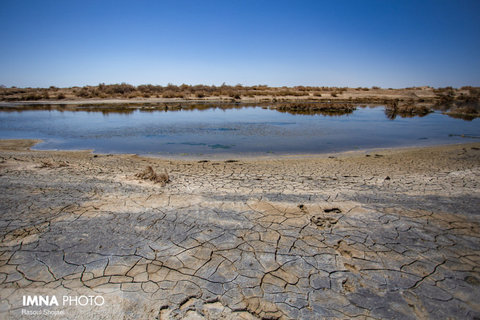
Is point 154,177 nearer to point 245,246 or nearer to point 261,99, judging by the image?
point 245,246

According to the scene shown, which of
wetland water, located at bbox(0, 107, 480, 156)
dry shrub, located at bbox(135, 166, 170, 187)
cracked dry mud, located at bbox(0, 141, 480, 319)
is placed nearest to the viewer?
cracked dry mud, located at bbox(0, 141, 480, 319)

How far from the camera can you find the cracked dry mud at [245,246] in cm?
250

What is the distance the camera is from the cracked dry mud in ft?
8.21

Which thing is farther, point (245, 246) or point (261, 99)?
point (261, 99)

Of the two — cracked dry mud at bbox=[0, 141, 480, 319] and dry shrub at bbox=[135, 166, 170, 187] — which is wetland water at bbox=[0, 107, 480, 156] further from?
cracked dry mud at bbox=[0, 141, 480, 319]

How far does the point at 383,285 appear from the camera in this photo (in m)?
2.72

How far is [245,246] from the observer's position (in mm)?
3391

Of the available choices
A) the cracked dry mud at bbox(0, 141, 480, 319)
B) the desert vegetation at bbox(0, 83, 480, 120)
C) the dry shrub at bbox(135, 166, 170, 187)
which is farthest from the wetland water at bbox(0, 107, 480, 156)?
the desert vegetation at bbox(0, 83, 480, 120)

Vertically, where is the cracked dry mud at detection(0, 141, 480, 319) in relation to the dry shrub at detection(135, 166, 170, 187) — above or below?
below

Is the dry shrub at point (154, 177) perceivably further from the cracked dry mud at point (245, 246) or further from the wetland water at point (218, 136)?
the wetland water at point (218, 136)

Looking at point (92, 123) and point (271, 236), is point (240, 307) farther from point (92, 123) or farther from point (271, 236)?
point (92, 123)

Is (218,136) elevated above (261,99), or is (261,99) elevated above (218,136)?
(261,99)

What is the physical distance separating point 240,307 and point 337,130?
1433 cm

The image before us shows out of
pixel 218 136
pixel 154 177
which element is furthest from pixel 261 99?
pixel 154 177
